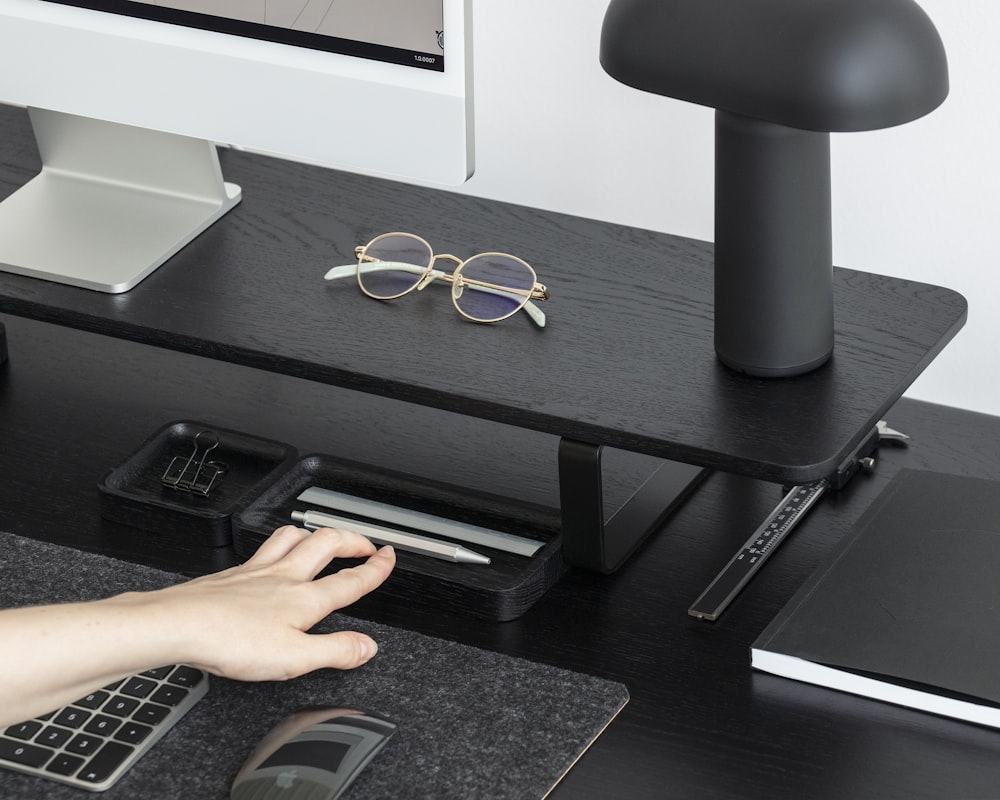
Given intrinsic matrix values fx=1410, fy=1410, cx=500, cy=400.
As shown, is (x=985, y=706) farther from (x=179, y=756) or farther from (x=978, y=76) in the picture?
(x=978, y=76)

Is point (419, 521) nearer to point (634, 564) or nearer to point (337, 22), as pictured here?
point (634, 564)

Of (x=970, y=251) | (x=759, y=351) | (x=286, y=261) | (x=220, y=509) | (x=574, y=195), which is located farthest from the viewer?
(x=574, y=195)

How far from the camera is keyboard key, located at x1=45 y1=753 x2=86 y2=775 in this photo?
896 millimetres

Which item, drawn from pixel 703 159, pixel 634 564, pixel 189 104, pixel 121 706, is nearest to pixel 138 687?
pixel 121 706

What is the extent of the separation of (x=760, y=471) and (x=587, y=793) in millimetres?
250

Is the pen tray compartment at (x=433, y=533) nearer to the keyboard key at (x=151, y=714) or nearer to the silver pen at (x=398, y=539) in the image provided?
the silver pen at (x=398, y=539)

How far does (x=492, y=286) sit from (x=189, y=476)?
0.31 metres

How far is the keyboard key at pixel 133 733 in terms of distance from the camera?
92 cm

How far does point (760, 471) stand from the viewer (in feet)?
3.20

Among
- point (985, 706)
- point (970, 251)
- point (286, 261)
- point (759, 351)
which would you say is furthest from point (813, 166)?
point (970, 251)

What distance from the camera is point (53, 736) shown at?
924 millimetres

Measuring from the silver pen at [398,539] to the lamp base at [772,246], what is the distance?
255 mm

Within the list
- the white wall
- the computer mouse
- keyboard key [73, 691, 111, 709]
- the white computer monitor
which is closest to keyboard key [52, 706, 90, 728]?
keyboard key [73, 691, 111, 709]

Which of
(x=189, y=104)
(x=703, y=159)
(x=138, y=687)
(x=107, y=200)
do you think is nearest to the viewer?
(x=138, y=687)
